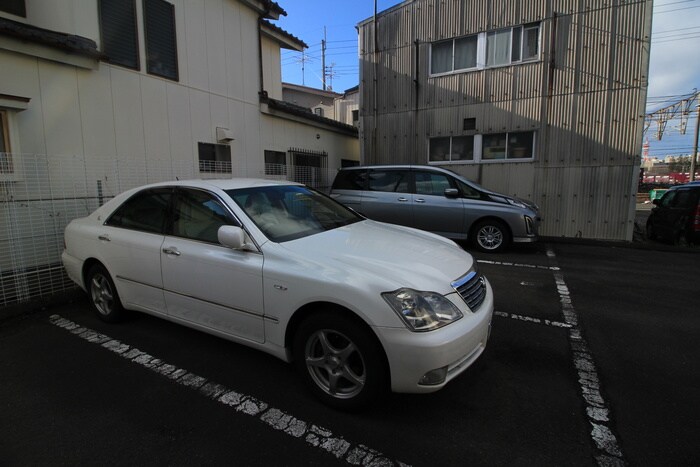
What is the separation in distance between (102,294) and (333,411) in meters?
2.84

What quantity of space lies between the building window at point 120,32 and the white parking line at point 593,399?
6.73 metres

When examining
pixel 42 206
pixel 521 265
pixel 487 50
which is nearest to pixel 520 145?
pixel 487 50

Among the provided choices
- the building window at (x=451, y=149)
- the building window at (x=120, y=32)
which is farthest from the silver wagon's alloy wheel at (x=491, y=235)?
the building window at (x=120, y=32)

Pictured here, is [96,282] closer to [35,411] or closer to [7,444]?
[35,411]

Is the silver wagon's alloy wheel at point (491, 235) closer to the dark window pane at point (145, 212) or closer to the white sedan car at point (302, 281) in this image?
the white sedan car at point (302, 281)

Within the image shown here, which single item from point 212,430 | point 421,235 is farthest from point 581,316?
point 212,430

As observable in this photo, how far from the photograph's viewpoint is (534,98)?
8.95m

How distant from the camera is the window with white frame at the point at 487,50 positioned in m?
8.98

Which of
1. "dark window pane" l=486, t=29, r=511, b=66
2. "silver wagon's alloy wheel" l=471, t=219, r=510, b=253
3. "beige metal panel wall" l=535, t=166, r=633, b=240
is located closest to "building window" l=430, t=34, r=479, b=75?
"dark window pane" l=486, t=29, r=511, b=66

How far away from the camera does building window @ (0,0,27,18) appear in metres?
4.44

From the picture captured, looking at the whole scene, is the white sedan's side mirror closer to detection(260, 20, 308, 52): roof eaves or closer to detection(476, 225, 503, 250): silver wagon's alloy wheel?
detection(476, 225, 503, 250): silver wagon's alloy wheel

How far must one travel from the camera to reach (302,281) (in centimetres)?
237

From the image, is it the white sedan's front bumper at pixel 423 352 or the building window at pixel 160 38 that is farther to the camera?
the building window at pixel 160 38

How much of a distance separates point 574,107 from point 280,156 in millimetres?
7005
